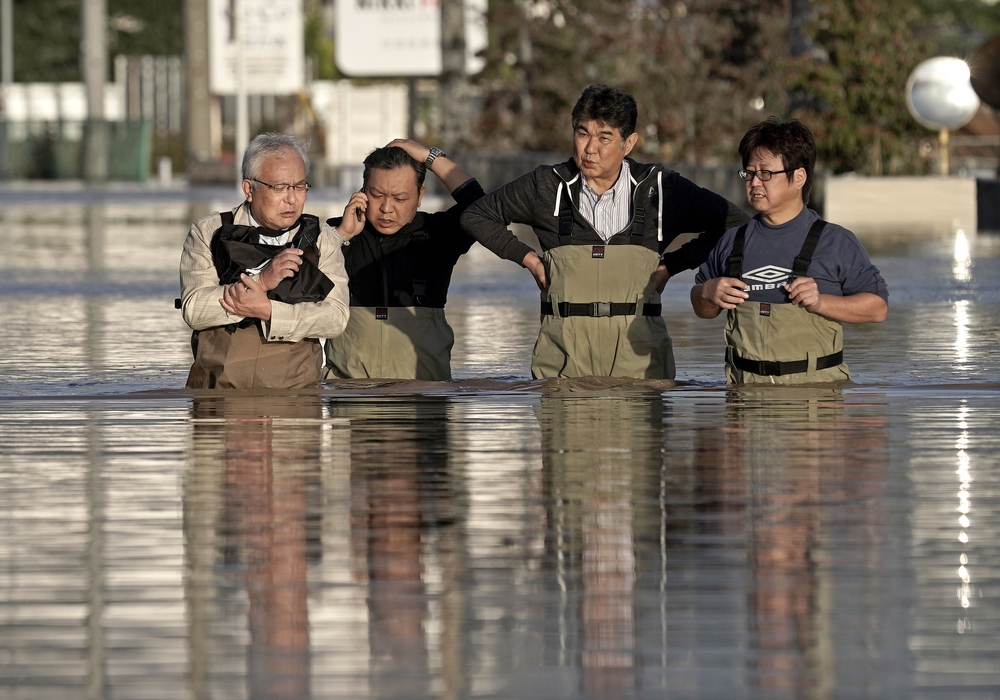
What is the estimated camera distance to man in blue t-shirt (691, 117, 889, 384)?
7965mm

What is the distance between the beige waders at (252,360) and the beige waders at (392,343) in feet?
1.95

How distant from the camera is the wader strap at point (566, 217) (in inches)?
332

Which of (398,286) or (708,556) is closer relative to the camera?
(708,556)

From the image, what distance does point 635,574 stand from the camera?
5301mm

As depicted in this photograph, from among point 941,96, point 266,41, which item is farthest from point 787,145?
point 266,41

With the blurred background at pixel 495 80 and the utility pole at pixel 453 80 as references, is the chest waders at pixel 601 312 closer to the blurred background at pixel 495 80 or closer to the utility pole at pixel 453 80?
the blurred background at pixel 495 80

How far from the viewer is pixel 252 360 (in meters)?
8.41

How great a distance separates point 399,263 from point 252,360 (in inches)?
36.0

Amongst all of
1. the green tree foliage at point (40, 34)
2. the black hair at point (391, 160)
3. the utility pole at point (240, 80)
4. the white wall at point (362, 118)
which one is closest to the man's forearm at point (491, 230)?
the black hair at point (391, 160)

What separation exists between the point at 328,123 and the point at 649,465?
4495cm

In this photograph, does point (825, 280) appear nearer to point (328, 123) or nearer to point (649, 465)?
point (649, 465)

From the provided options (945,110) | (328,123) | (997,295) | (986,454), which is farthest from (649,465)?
(328,123)

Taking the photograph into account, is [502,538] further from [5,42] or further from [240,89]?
[5,42]

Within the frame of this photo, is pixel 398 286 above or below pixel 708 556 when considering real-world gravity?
above
